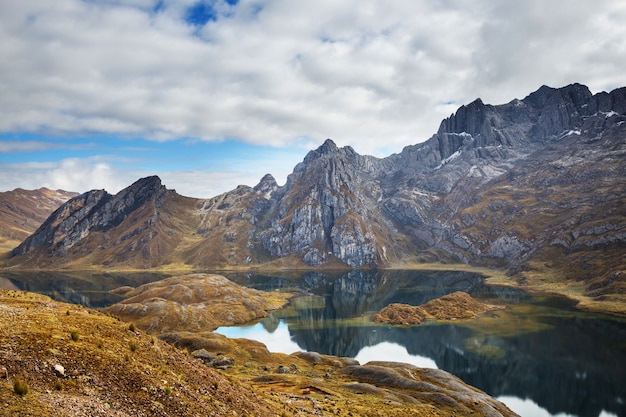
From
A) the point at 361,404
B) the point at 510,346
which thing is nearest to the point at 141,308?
the point at 361,404

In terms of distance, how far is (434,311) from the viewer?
599 ft

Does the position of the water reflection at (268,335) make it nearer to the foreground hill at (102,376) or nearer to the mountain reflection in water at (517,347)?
the mountain reflection in water at (517,347)

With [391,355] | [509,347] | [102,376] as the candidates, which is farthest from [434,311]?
[102,376]

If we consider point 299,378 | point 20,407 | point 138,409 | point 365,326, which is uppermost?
point 20,407

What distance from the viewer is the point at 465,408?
65.8 metres

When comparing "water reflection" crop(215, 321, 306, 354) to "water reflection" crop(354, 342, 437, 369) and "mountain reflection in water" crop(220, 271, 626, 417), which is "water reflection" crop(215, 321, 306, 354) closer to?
"mountain reflection in water" crop(220, 271, 626, 417)

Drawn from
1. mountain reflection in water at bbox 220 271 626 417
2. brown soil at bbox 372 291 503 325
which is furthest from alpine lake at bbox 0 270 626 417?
brown soil at bbox 372 291 503 325

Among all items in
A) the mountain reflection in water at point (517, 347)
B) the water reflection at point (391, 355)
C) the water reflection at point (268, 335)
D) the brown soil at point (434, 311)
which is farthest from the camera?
the brown soil at point (434, 311)

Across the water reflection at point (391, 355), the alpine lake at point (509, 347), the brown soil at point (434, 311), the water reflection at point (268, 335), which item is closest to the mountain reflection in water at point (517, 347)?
the alpine lake at point (509, 347)

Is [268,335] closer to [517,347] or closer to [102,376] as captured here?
[517,347]

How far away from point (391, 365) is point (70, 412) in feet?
271

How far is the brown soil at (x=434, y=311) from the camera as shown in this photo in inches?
6841

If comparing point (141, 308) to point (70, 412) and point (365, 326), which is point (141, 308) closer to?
point (365, 326)

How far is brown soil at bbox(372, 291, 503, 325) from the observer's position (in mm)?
173750
